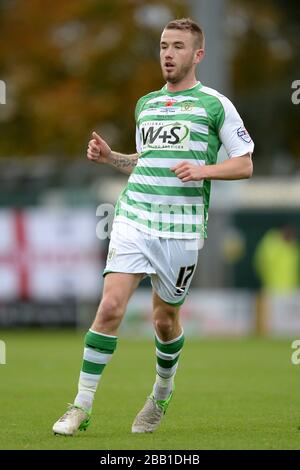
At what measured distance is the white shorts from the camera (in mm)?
8477

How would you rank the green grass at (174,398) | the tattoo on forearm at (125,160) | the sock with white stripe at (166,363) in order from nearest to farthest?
the green grass at (174,398) < the sock with white stripe at (166,363) < the tattoo on forearm at (125,160)

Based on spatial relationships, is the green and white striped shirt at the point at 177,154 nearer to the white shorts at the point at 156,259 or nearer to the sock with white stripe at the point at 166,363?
the white shorts at the point at 156,259

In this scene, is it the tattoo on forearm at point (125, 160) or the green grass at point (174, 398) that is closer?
the green grass at point (174, 398)

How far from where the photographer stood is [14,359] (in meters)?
17.0

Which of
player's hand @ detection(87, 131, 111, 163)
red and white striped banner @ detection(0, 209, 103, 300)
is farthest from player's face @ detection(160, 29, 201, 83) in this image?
red and white striped banner @ detection(0, 209, 103, 300)

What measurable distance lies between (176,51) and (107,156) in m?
0.94

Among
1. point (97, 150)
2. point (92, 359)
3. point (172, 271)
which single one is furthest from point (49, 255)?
point (92, 359)

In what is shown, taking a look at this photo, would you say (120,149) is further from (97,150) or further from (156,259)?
(156,259)

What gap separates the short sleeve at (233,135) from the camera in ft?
28.1

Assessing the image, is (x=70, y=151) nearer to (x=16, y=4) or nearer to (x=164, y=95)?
(x=16, y=4)

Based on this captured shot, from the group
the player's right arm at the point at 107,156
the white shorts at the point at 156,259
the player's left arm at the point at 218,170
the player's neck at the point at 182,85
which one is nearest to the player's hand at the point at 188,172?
the player's left arm at the point at 218,170

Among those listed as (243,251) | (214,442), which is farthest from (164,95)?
(243,251)

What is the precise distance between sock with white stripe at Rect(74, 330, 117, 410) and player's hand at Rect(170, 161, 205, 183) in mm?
1144

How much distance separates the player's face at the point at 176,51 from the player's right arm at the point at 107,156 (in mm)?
690
